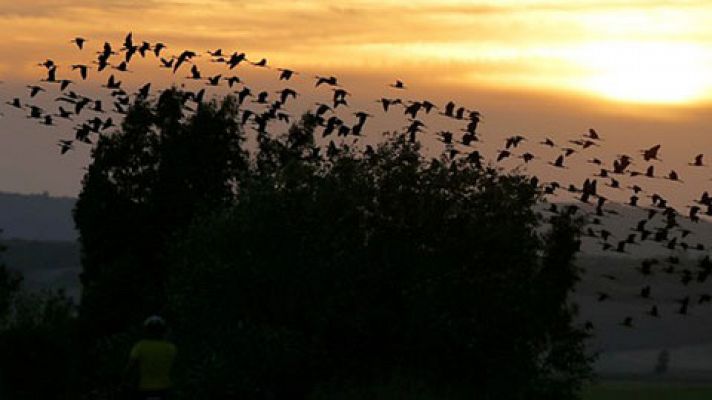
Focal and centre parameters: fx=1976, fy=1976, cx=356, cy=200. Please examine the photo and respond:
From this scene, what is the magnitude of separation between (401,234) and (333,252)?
414 centimetres

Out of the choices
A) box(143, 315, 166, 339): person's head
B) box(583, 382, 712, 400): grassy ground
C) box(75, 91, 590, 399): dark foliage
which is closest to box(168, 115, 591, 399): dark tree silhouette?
box(75, 91, 590, 399): dark foliage

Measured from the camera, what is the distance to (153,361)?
35.1m

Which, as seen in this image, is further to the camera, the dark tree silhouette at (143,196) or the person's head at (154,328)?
the dark tree silhouette at (143,196)

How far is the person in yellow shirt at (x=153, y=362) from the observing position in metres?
35.0

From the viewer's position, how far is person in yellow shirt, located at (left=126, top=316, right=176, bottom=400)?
1379 inches

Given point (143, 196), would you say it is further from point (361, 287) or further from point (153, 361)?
point (153, 361)

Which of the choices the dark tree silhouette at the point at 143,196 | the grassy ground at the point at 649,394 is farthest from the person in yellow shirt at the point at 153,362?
the grassy ground at the point at 649,394

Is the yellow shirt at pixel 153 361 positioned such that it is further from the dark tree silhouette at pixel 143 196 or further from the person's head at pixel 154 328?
the dark tree silhouette at pixel 143 196

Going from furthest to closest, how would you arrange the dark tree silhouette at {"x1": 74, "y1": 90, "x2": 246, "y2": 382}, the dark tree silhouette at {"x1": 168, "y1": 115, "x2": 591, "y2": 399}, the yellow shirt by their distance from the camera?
the dark tree silhouette at {"x1": 74, "y1": 90, "x2": 246, "y2": 382} < the dark tree silhouette at {"x1": 168, "y1": 115, "x2": 591, "y2": 399} < the yellow shirt

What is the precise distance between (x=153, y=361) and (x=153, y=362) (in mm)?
18

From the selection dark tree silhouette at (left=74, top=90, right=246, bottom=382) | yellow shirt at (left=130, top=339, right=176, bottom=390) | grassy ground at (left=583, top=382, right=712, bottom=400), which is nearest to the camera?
yellow shirt at (left=130, top=339, right=176, bottom=390)

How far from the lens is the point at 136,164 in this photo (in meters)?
106

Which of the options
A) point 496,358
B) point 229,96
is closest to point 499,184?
point 496,358

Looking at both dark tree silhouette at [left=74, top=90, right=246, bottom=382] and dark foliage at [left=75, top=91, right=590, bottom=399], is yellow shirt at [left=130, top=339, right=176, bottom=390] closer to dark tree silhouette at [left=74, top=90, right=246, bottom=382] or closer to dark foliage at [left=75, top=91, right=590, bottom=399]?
dark foliage at [left=75, top=91, right=590, bottom=399]
